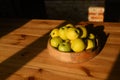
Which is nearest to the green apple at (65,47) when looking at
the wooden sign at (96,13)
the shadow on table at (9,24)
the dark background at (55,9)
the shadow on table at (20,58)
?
the shadow on table at (20,58)

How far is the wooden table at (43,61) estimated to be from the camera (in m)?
0.96

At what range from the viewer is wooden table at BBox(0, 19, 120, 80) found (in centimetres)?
96

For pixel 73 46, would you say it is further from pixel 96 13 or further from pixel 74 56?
pixel 96 13

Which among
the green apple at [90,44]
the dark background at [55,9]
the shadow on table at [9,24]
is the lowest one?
the dark background at [55,9]

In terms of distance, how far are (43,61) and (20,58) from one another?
145 millimetres

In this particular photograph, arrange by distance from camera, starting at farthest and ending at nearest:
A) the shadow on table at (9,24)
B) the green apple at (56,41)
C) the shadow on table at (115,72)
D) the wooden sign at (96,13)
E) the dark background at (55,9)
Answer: the dark background at (55,9) → the wooden sign at (96,13) → the shadow on table at (9,24) → the green apple at (56,41) → the shadow on table at (115,72)

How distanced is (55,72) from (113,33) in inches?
19.8

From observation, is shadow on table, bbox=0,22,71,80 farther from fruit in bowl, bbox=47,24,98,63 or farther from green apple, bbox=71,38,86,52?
green apple, bbox=71,38,86,52

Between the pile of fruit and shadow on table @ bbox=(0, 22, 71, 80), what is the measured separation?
17 centimetres

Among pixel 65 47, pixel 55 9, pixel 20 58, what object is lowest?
pixel 55 9

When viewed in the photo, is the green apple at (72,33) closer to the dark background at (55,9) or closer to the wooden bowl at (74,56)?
the wooden bowl at (74,56)

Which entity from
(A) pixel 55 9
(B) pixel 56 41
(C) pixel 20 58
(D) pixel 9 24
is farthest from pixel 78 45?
(A) pixel 55 9

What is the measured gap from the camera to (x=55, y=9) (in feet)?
9.51

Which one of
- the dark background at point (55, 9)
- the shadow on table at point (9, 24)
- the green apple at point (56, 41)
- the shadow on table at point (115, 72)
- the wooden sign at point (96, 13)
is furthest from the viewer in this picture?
the dark background at point (55, 9)
